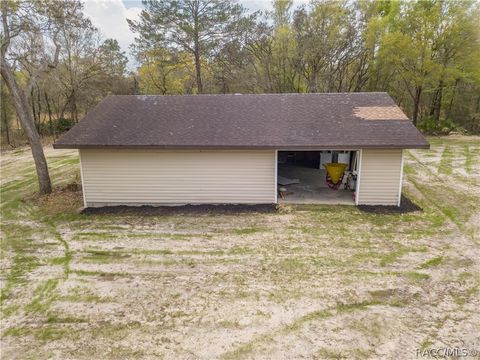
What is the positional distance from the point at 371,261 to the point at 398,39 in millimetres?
18607

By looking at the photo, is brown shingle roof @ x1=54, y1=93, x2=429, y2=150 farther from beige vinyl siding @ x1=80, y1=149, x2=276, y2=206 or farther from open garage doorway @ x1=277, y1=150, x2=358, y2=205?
open garage doorway @ x1=277, y1=150, x2=358, y2=205

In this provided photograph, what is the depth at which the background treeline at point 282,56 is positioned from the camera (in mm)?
19672

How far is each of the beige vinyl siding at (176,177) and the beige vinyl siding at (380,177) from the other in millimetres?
2561

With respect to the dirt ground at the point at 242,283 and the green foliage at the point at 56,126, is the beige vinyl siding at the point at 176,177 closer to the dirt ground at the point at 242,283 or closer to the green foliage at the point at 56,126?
the dirt ground at the point at 242,283

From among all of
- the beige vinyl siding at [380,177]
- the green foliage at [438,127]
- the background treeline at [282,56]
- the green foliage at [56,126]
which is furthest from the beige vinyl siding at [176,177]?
the green foliage at [438,127]

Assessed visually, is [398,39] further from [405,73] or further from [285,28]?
[285,28]

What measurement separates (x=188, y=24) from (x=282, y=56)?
771cm

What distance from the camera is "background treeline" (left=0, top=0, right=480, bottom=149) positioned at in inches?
774

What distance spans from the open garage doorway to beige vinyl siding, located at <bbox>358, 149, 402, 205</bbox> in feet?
1.84

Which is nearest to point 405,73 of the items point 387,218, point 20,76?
point 387,218

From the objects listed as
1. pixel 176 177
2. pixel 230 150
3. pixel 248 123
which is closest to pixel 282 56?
pixel 248 123

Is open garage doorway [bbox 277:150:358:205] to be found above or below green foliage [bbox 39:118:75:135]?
below

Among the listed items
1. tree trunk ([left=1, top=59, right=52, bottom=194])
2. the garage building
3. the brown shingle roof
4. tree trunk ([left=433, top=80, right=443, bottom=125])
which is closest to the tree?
the brown shingle roof

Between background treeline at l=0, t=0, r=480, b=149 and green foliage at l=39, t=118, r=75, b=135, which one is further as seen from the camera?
green foliage at l=39, t=118, r=75, b=135
